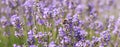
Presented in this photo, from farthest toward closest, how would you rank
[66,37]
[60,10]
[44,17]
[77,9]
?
[77,9]
[60,10]
[44,17]
[66,37]

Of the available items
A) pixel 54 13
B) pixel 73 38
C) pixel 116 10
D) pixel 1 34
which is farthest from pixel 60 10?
pixel 116 10

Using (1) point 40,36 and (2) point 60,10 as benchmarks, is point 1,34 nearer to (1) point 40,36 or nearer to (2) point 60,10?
(2) point 60,10

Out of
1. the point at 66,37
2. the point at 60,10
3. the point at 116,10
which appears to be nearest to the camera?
the point at 66,37

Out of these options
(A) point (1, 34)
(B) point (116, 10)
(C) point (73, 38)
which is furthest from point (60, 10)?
(B) point (116, 10)

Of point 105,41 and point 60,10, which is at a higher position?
point 60,10

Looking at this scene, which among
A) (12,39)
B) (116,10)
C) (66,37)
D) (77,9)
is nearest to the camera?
(66,37)

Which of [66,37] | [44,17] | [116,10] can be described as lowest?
[66,37]

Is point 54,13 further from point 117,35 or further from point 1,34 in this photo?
point 1,34

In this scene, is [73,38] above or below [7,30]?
below

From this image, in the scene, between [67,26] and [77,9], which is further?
[77,9]
